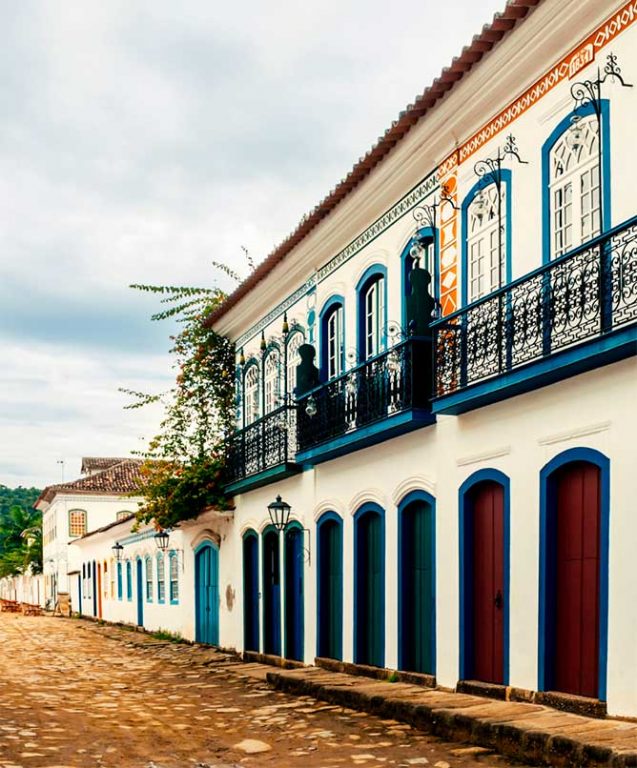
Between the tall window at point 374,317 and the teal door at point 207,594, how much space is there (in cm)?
822

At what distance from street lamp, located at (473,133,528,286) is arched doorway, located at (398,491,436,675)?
3.09 metres

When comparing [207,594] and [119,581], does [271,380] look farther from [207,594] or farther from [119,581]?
[119,581]

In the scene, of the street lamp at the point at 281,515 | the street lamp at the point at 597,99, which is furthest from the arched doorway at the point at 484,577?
the street lamp at the point at 281,515

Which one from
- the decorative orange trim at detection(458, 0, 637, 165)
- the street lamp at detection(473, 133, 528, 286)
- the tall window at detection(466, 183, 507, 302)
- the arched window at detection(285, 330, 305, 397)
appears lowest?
the arched window at detection(285, 330, 305, 397)

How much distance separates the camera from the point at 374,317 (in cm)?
1487

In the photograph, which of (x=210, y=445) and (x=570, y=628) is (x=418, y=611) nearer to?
(x=570, y=628)

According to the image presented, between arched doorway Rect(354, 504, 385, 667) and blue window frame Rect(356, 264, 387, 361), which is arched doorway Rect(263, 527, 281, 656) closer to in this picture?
arched doorway Rect(354, 504, 385, 667)

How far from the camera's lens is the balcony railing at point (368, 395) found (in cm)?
1250

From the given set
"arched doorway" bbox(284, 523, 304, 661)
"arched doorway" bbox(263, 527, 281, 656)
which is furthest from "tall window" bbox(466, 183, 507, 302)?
"arched doorway" bbox(263, 527, 281, 656)

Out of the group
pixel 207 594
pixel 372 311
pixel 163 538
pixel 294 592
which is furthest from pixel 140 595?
pixel 372 311

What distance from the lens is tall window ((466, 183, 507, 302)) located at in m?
11.4

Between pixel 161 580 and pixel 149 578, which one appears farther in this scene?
pixel 149 578

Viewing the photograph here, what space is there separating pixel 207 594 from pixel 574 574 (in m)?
13.7

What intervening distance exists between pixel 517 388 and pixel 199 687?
6888mm
